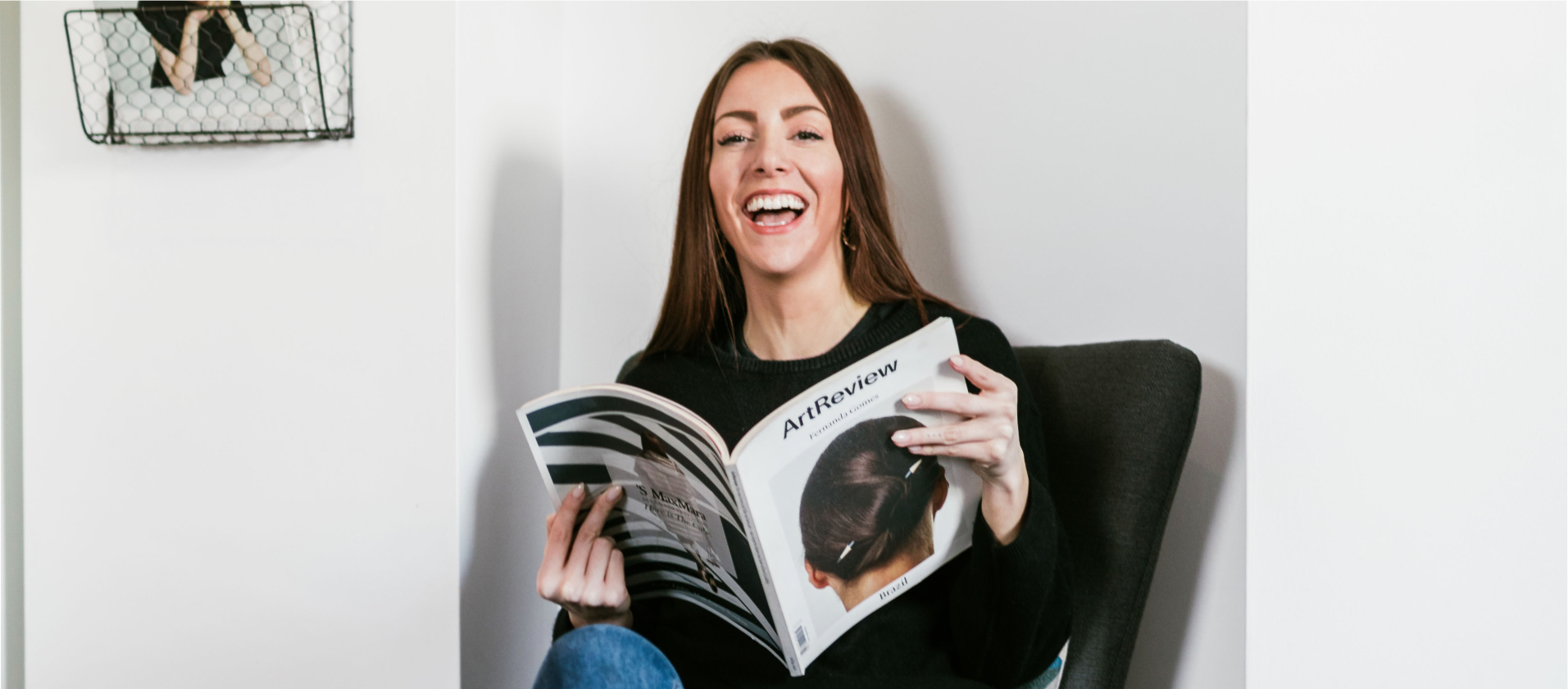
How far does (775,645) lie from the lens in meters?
0.86

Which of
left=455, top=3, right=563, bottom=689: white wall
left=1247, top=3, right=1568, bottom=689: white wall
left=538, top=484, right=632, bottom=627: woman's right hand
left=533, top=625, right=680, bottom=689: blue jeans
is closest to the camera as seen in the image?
left=1247, top=3, right=1568, bottom=689: white wall

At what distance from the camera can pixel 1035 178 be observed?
1.14m

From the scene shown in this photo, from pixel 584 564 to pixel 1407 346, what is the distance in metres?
0.71

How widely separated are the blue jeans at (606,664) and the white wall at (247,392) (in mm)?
280

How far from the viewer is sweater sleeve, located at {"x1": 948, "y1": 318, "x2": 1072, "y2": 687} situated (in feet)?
2.76

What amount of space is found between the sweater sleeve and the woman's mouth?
12.0 inches

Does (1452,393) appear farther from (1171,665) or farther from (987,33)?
(987,33)

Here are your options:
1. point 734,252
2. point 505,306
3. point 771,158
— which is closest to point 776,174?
point 771,158

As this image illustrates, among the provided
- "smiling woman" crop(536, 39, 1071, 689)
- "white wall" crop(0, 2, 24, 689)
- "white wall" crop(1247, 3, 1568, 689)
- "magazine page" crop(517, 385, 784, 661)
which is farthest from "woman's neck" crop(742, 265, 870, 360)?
"white wall" crop(0, 2, 24, 689)

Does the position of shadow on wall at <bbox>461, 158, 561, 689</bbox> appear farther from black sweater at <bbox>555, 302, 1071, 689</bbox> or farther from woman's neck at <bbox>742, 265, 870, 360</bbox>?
woman's neck at <bbox>742, 265, 870, 360</bbox>

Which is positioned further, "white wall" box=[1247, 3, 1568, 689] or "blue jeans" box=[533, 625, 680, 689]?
"blue jeans" box=[533, 625, 680, 689]

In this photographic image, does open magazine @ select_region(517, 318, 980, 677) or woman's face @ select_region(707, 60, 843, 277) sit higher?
woman's face @ select_region(707, 60, 843, 277)

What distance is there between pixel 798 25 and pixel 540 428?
26.4 inches

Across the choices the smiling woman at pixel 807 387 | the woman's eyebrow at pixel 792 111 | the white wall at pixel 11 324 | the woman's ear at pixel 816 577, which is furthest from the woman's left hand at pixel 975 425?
the white wall at pixel 11 324
